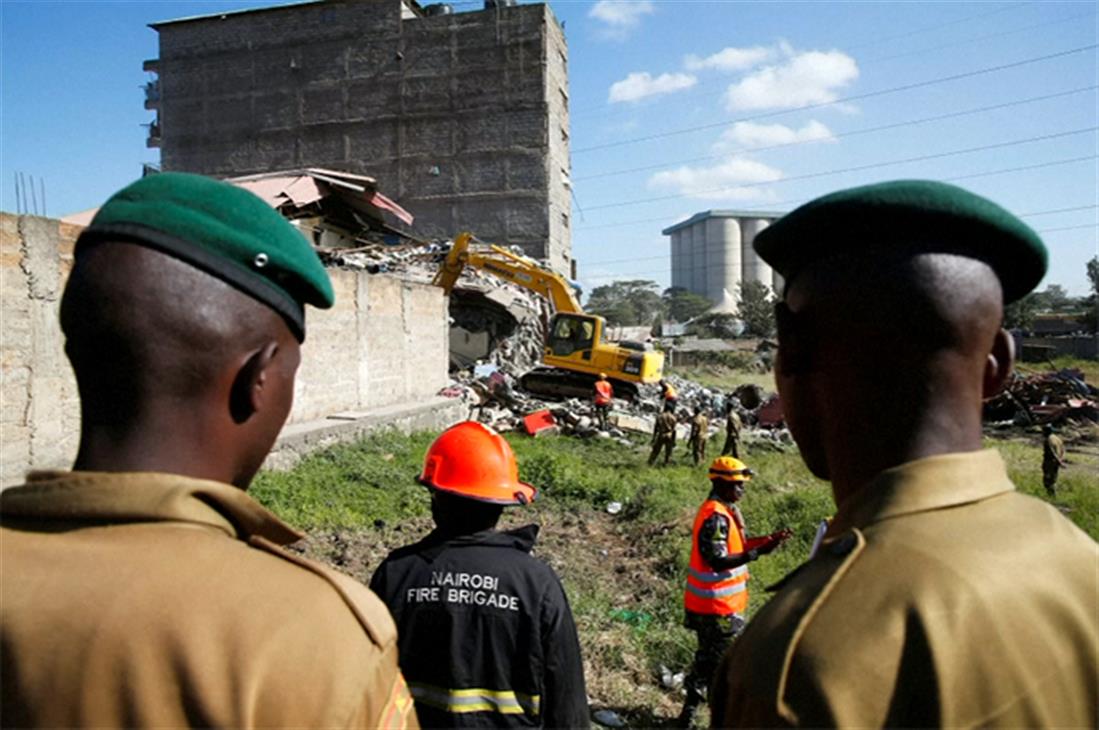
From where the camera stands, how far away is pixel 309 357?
11641mm

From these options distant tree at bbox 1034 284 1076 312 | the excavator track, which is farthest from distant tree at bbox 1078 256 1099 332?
the excavator track

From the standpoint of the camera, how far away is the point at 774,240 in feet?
4.05

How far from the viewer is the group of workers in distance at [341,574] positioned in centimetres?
92

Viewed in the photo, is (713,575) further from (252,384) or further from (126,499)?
(126,499)

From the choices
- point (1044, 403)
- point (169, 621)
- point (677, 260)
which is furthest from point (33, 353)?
point (677, 260)

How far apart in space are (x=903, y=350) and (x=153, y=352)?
3.56 feet

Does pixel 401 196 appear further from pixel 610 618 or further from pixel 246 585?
pixel 246 585

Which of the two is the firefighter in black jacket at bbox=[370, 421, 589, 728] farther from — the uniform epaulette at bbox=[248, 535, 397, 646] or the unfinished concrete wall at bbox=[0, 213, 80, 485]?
the unfinished concrete wall at bbox=[0, 213, 80, 485]

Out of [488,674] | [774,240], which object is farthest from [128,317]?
[488,674]

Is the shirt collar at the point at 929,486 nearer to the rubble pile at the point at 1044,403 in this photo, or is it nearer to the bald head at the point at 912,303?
the bald head at the point at 912,303

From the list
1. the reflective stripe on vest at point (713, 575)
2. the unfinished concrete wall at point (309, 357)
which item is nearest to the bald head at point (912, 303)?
the reflective stripe on vest at point (713, 575)

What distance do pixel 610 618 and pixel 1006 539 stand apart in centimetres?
511

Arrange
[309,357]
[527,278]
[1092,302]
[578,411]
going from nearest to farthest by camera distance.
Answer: [309,357]
[578,411]
[527,278]
[1092,302]

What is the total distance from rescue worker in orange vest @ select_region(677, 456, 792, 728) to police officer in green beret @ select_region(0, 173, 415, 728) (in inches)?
142
